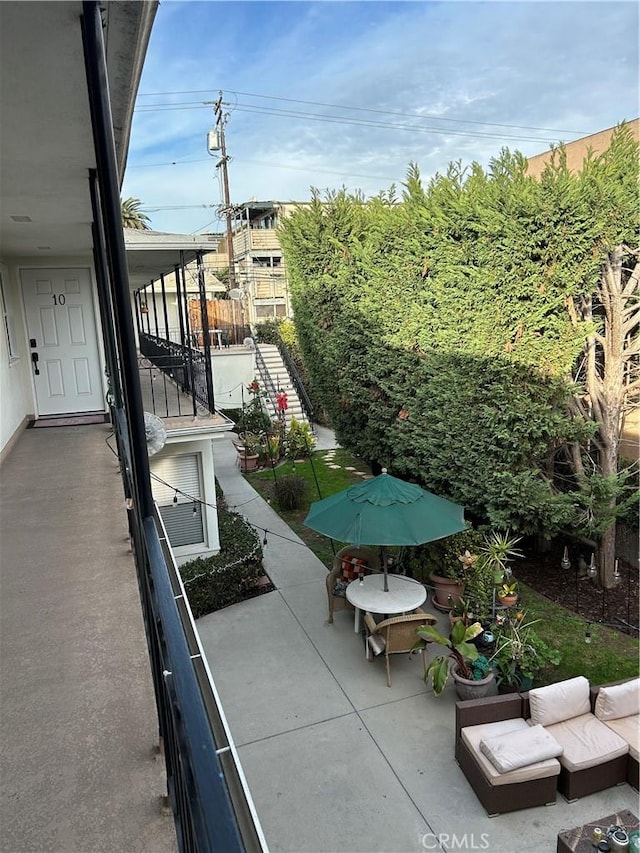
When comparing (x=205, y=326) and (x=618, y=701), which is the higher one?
(x=205, y=326)

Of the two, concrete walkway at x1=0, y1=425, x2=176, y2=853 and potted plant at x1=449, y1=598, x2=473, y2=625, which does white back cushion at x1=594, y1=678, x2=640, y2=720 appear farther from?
concrete walkway at x1=0, y1=425, x2=176, y2=853

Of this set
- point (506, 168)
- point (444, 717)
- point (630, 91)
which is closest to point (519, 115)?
point (630, 91)

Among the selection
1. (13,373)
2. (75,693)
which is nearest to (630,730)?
(75,693)

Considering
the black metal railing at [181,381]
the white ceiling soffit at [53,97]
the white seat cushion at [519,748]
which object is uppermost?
the white ceiling soffit at [53,97]

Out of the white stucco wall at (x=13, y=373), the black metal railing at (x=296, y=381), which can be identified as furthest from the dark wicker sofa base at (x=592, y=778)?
the black metal railing at (x=296, y=381)

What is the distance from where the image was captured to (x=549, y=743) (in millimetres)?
4398

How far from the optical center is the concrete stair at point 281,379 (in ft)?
57.0

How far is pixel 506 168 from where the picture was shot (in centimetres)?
653

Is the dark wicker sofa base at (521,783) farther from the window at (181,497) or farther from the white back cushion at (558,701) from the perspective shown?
the window at (181,497)

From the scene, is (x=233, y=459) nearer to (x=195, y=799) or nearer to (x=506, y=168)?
(x=506, y=168)

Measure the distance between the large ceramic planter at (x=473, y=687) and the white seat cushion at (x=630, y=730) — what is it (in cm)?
105

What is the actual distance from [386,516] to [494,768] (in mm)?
2582

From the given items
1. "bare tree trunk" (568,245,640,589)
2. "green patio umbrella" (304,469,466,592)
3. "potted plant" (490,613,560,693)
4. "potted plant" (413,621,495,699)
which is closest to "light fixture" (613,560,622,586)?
"bare tree trunk" (568,245,640,589)

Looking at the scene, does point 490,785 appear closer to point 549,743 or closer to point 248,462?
point 549,743
